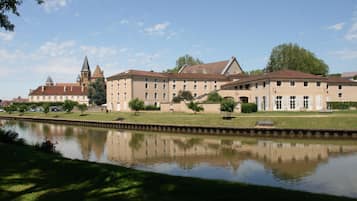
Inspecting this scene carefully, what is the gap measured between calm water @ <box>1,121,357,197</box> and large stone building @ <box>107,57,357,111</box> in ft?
70.2

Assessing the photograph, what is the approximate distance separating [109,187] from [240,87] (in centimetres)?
5249

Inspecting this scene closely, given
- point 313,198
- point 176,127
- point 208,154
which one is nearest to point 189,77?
point 176,127

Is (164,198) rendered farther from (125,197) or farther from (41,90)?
(41,90)

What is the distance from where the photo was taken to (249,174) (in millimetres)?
15070

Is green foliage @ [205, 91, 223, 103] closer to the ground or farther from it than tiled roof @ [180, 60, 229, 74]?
closer to the ground

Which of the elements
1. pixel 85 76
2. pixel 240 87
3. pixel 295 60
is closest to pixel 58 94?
pixel 85 76

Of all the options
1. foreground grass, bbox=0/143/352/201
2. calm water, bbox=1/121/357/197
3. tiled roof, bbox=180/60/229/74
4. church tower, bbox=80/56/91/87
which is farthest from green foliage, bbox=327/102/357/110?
church tower, bbox=80/56/91/87

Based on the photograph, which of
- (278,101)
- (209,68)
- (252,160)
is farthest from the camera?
(209,68)

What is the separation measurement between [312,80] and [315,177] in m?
38.6

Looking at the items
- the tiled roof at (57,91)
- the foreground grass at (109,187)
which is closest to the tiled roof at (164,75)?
the tiled roof at (57,91)

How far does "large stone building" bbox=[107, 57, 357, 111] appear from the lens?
160ft

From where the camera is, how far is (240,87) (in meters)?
58.7

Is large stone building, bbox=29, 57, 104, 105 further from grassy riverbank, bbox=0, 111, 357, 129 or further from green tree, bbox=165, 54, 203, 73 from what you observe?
grassy riverbank, bbox=0, 111, 357, 129

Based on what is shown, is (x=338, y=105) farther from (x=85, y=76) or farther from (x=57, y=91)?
(x=85, y=76)
